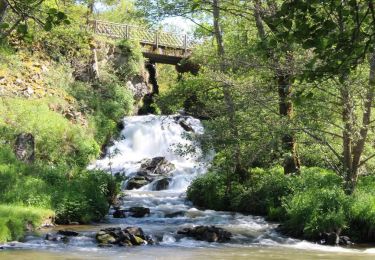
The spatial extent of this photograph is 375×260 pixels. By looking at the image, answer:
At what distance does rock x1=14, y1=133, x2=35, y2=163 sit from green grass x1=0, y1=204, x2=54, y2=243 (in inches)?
124

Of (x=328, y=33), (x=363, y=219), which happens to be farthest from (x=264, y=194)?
(x=328, y=33)

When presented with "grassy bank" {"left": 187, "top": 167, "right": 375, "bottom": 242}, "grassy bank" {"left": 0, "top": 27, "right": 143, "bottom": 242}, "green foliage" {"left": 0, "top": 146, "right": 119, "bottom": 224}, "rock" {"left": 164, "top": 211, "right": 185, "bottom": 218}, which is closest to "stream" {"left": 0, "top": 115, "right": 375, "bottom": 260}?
"rock" {"left": 164, "top": 211, "right": 185, "bottom": 218}

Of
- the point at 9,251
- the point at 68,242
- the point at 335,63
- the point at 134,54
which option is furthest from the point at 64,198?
the point at 134,54

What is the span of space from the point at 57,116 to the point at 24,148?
5.43m

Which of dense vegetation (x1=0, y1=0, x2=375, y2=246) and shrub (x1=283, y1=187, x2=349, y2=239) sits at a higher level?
dense vegetation (x1=0, y1=0, x2=375, y2=246)

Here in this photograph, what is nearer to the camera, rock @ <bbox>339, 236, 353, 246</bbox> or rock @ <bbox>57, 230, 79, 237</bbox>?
rock @ <bbox>57, 230, 79, 237</bbox>

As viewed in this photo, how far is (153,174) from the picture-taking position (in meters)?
21.5

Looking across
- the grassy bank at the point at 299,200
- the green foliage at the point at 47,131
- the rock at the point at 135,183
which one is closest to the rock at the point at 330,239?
the grassy bank at the point at 299,200

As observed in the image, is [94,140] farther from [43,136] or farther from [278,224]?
[278,224]

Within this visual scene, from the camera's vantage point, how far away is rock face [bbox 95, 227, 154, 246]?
36.1 ft

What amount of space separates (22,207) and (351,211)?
7.57m

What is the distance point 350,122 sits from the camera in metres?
12.4

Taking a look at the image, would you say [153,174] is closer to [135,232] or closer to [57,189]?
[57,189]

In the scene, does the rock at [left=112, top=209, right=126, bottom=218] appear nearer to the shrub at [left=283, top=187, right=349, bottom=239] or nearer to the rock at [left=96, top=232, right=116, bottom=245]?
the rock at [left=96, top=232, right=116, bottom=245]
